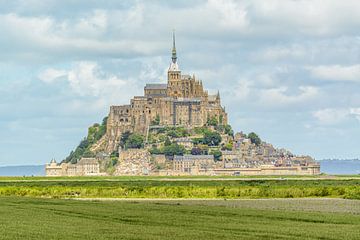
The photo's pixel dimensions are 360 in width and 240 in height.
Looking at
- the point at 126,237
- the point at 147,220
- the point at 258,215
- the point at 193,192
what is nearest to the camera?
the point at 126,237

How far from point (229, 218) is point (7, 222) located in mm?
10609

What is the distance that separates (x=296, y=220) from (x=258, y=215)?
2997mm

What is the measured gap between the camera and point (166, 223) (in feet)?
129

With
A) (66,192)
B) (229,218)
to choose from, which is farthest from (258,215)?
(66,192)

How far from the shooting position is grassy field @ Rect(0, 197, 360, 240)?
113 ft

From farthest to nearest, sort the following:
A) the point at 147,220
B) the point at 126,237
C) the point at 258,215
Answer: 1. the point at 258,215
2. the point at 147,220
3. the point at 126,237

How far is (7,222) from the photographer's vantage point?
1505 inches

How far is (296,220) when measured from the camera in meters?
41.9

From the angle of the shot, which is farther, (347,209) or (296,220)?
(347,209)

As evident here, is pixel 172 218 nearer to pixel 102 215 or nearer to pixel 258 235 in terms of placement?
pixel 102 215

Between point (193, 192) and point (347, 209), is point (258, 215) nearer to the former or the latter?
point (347, 209)

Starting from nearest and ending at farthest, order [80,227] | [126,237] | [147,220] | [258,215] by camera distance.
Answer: [126,237] → [80,227] → [147,220] → [258,215]

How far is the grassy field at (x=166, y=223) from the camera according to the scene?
34500 mm

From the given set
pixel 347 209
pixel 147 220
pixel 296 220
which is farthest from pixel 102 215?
pixel 347 209
